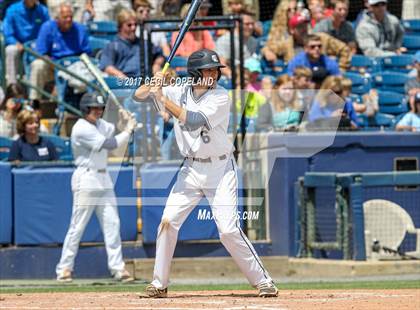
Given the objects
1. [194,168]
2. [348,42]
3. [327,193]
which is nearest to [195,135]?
[194,168]

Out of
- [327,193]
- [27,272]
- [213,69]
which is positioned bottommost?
[27,272]

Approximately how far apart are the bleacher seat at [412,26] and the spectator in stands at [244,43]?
2.64 m

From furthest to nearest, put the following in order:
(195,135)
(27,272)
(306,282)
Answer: (27,272) < (306,282) < (195,135)

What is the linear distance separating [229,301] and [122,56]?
6175mm

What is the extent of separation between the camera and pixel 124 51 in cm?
1412

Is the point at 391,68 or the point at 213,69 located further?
the point at 391,68

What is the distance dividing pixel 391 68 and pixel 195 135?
763cm

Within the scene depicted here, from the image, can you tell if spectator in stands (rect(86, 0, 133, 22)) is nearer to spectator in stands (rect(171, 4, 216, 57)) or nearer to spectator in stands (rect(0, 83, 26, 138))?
spectator in stands (rect(171, 4, 216, 57))

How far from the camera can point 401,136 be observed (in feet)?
45.4

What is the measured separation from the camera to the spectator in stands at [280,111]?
13.7 meters

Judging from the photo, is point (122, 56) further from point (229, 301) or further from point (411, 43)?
point (229, 301)

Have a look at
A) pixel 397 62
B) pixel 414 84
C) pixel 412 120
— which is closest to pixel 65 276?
pixel 412 120

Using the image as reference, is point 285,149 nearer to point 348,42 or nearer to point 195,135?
point 348,42

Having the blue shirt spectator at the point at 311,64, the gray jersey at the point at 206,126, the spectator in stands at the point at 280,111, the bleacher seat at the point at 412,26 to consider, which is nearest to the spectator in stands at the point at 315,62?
the blue shirt spectator at the point at 311,64
